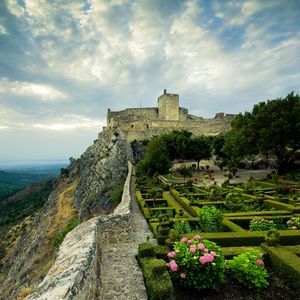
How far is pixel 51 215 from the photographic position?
4544 centimetres

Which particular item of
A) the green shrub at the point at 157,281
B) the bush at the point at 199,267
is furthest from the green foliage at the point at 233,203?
the green shrub at the point at 157,281

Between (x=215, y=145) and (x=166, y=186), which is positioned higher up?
(x=215, y=145)

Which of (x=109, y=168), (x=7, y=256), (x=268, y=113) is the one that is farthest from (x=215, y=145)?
(x=7, y=256)

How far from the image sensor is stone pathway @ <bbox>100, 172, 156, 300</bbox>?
756cm

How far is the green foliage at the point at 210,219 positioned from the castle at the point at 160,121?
48.1 meters

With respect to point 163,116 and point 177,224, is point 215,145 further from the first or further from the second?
point 177,224

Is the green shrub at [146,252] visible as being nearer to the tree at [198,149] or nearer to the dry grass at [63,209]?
the dry grass at [63,209]

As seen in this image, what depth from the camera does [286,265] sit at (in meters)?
8.15

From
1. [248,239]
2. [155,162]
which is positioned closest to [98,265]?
[248,239]

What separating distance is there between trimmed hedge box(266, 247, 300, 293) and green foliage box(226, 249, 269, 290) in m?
0.59

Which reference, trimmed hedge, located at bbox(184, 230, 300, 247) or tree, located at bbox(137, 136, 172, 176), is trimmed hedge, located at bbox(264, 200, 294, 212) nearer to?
trimmed hedge, located at bbox(184, 230, 300, 247)

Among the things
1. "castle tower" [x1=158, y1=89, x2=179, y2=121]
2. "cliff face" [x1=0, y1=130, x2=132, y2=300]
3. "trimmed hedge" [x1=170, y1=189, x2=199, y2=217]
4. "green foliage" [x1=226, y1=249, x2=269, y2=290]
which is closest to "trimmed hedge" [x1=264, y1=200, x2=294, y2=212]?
"trimmed hedge" [x1=170, y1=189, x2=199, y2=217]

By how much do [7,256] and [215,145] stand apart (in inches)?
1673

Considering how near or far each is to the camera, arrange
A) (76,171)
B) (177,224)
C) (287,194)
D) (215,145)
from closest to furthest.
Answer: (177,224)
(287,194)
(215,145)
(76,171)
